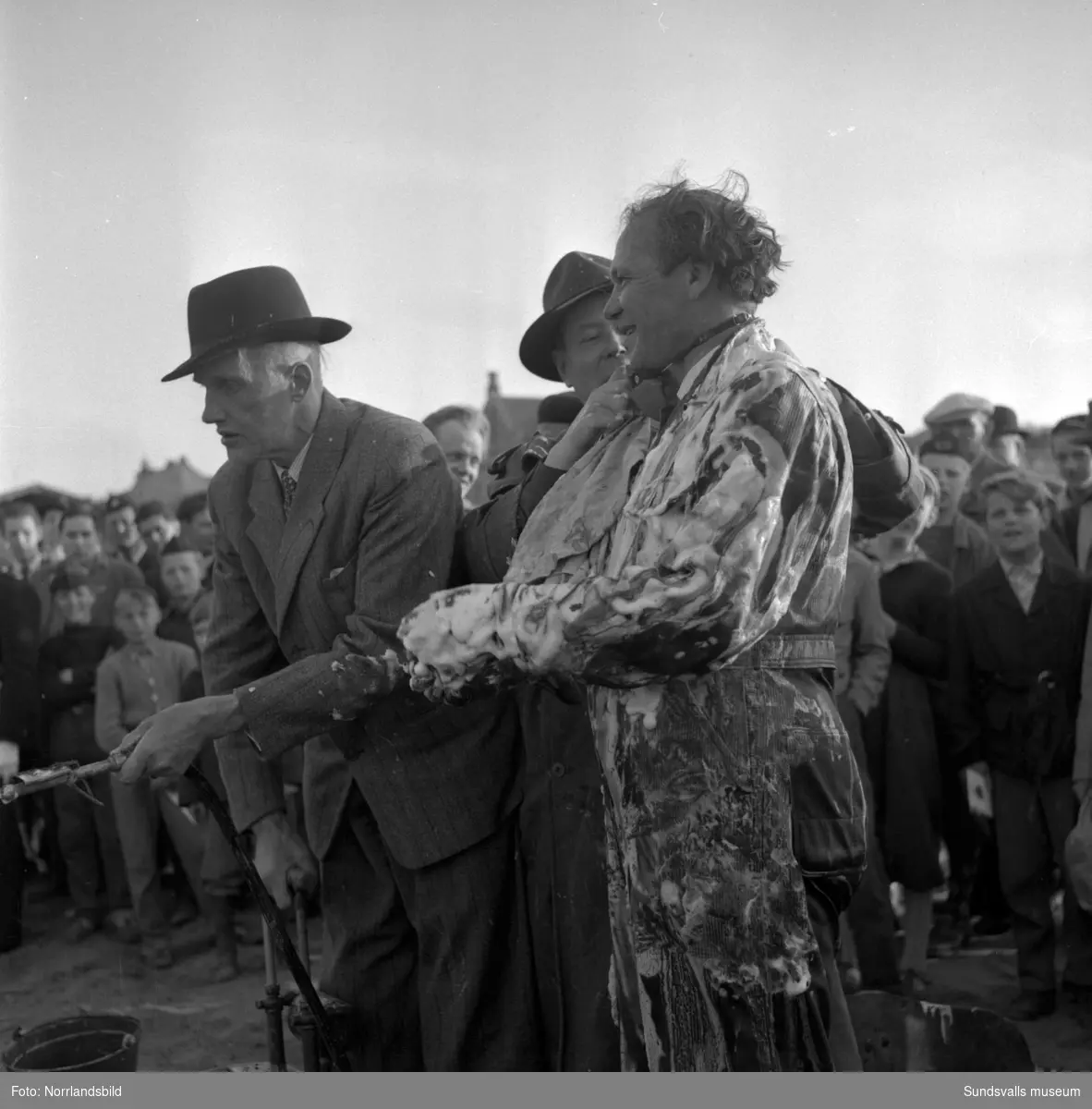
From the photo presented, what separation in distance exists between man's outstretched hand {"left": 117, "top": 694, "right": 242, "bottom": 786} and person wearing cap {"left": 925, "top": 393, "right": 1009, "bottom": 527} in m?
2.55

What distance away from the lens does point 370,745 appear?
2.53 metres

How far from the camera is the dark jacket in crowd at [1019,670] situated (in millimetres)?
3865

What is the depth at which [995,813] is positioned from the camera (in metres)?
4.05

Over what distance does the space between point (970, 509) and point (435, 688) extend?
372 cm

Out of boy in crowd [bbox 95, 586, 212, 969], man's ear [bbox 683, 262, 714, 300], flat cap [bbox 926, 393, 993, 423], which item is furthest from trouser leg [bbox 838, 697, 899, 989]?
boy in crowd [bbox 95, 586, 212, 969]

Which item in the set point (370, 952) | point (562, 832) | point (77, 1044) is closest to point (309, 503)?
point (562, 832)

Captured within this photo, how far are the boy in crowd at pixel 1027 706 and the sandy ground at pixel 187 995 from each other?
0.76 ft

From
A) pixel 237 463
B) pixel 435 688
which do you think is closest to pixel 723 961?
pixel 435 688

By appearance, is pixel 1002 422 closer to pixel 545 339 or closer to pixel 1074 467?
pixel 1074 467

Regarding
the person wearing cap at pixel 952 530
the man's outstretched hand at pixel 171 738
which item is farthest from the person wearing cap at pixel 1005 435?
the man's outstretched hand at pixel 171 738

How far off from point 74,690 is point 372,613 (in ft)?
10.1

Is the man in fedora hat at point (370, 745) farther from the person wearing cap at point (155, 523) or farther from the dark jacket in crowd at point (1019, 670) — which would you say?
the person wearing cap at point (155, 523)

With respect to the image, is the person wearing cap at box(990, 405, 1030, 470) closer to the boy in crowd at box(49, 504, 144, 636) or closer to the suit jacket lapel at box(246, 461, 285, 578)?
the suit jacket lapel at box(246, 461, 285, 578)

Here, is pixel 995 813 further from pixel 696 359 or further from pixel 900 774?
pixel 696 359
